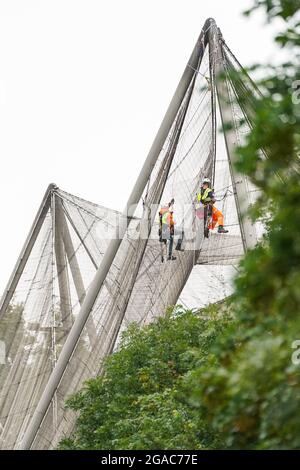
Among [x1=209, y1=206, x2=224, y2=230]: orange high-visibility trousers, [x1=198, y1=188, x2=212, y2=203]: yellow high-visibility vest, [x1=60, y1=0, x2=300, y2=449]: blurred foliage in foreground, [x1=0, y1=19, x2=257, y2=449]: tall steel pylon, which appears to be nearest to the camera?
[x1=60, y1=0, x2=300, y2=449]: blurred foliage in foreground

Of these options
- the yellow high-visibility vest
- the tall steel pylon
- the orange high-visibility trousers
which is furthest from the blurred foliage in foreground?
the tall steel pylon

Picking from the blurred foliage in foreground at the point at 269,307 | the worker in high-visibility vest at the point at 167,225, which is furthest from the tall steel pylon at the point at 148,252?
the blurred foliage in foreground at the point at 269,307

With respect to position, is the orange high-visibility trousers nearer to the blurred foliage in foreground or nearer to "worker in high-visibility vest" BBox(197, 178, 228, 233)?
"worker in high-visibility vest" BBox(197, 178, 228, 233)

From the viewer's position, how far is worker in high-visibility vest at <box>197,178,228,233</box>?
23266 millimetres

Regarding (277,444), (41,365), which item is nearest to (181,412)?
(277,444)

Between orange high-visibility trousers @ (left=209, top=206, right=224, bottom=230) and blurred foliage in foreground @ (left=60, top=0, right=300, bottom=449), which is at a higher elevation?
orange high-visibility trousers @ (left=209, top=206, right=224, bottom=230)

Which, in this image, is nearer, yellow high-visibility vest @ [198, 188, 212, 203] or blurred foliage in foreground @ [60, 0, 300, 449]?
blurred foliage in foreground @ [60, 0, 300, 449]

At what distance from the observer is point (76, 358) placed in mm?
25266

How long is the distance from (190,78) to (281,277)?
697 inches

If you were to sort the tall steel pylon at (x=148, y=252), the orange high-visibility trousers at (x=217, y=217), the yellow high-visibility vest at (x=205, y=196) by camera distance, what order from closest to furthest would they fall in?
the yellow high-visibility vest at (x=205, y=196), the orange high-visibility trousers at (x=217, y=217), the tall steel pylon at (x=148, y=252)

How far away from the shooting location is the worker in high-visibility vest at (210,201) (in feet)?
76.3

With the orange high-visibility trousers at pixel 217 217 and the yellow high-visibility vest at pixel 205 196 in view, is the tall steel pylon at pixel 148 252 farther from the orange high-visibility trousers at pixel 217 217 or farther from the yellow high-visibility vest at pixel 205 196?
the yellow high-visibility vest at pixel 205 196

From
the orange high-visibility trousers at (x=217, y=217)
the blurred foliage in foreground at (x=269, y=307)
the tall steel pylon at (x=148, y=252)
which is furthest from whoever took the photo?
the tall steel pylon at (x=148, y=252)

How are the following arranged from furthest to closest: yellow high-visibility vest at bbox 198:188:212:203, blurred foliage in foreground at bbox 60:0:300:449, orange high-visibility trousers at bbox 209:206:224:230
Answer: orange high-visibility trousers at bbox 209:206:224:230 < yellow high-visibility vest at bbox 198:188:212:203 < blurred foliage in foreground at bbox 60:0:300:449
